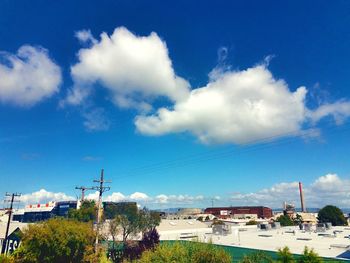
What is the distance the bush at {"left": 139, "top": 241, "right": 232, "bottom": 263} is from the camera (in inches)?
1115

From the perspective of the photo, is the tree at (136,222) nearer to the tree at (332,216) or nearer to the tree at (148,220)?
the tree at (148,220)

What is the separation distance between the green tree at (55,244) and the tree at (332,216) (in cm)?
8820

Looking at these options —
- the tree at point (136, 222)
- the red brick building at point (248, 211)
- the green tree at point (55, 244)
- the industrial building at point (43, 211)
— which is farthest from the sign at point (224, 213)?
the green tree at point (55, 244)

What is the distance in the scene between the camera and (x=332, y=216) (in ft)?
338

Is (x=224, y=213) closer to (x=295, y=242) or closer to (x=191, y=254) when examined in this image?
(x=295, y=242)

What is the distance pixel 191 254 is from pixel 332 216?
3534 inches

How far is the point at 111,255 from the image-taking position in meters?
54.7

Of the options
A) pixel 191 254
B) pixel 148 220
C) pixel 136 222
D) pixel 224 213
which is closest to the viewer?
pixel 191 254

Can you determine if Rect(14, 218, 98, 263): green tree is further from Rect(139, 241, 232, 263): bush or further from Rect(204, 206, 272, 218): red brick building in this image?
Rect(204, 206, 272, 218): red brick building

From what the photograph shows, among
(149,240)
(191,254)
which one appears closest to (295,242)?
(149,240)

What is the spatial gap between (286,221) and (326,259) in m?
72.6

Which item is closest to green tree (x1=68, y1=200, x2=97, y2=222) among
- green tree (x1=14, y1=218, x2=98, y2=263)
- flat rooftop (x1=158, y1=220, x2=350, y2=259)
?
flat rooftop (x1=158, y1=220, x2=350, y2=259)

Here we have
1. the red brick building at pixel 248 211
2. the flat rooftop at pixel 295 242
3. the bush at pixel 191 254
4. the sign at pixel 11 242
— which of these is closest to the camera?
the bush at pixel 191 254

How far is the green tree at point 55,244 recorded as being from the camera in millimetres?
39312
